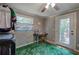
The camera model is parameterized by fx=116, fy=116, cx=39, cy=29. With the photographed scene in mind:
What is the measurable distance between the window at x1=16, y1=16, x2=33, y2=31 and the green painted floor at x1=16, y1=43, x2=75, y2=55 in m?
0.27

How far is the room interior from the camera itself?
1.71m

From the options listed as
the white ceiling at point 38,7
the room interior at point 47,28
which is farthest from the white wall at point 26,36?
the white ceiling at point 38,7

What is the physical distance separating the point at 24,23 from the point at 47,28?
0.36 metres

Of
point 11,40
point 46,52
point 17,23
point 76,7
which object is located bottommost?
point 46,52

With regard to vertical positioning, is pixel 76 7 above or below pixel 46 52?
above

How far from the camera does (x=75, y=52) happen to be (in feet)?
5.58

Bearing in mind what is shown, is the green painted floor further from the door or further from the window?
the window

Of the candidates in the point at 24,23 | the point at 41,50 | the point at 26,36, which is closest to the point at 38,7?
the point at 24,23

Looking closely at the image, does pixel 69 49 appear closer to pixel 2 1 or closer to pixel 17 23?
pixel 17 23

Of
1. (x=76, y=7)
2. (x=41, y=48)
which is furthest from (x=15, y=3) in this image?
(x=76, y=7)

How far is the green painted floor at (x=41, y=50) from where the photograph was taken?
1.71 m

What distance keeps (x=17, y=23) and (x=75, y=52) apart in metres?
0.96

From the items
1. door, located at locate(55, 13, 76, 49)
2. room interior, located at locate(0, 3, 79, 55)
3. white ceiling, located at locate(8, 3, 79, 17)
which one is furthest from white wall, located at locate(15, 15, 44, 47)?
door, located at locate(55, 13, 76, 49)

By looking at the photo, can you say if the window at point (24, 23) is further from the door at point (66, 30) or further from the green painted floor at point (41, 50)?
the door at point (66, 30)
